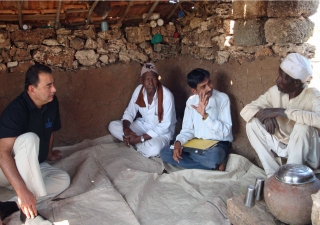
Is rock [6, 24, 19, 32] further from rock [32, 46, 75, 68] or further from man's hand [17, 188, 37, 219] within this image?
man's hand [17, 188, 37, 219]

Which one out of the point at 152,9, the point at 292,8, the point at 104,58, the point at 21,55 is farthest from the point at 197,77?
the point at 21,55

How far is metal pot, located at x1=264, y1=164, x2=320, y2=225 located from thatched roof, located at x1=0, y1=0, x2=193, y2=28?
2657 mm

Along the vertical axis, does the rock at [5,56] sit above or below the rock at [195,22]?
below

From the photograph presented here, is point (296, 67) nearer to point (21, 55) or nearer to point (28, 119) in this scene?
point (28, 119)

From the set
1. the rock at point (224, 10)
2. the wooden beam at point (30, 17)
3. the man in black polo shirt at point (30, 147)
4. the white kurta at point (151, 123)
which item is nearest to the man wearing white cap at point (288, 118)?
the rock at point (224, 10)

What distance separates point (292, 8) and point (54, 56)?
2.78 meters

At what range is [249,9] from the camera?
3268 millimetres

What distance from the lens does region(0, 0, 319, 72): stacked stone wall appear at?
305 centimetres

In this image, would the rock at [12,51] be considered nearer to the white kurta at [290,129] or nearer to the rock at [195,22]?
the rock at [195,22]

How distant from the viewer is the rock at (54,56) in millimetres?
4098

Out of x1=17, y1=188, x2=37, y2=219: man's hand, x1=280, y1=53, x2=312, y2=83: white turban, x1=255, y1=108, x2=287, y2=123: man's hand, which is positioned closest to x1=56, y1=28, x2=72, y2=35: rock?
x1=17, y1=188, x2=37, y2=219: man's hand

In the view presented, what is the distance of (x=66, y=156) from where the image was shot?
13.2 ft

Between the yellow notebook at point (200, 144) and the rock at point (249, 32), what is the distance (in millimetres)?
1069

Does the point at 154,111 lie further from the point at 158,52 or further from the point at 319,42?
the point at 319,42
